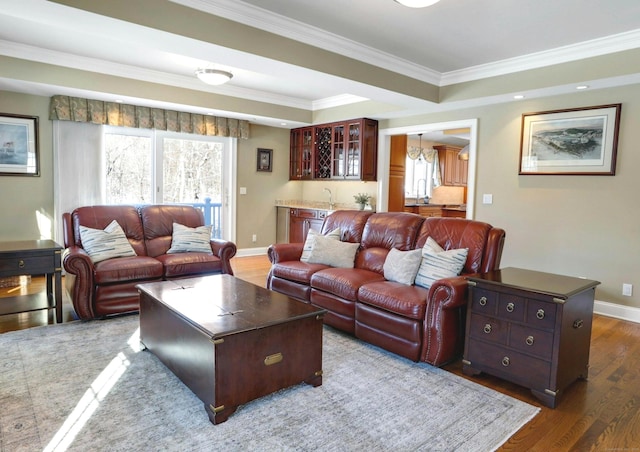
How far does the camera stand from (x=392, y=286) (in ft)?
10.5

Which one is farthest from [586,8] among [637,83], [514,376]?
[514,376]

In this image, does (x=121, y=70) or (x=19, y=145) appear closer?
(x=121, y=70)

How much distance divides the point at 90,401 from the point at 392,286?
215cm

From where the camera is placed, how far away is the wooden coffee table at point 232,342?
218 cm

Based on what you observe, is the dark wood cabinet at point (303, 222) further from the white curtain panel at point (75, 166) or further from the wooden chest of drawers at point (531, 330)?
the wooden chest of drawers at point (531, 330)

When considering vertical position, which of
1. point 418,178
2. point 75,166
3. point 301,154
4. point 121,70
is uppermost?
point 121,70

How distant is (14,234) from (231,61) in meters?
3.82

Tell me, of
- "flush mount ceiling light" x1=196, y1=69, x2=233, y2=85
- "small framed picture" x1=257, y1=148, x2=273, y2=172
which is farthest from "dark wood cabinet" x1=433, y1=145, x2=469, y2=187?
"flush mount ceiling light" x1=196, y1=69, x2=233, y2=85

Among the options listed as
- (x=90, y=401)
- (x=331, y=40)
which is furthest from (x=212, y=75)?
(x=90, y=401)

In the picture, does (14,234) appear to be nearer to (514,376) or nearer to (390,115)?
(390,115)

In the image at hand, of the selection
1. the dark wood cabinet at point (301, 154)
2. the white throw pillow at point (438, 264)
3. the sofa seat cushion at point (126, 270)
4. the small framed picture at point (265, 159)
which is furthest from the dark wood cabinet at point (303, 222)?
the white throw pillow at point (438, 264)

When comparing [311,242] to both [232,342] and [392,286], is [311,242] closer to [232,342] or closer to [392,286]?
[392,286]

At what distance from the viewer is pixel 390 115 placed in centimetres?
600

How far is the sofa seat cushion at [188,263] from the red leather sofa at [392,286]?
690mm
